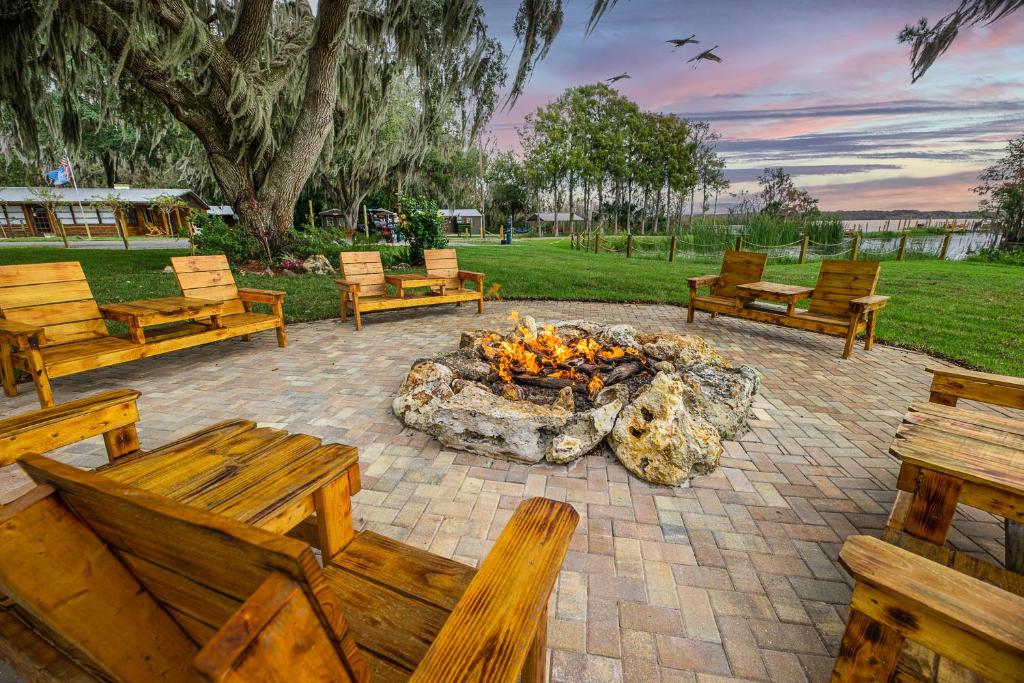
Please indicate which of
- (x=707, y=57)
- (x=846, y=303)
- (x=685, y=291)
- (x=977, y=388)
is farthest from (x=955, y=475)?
(x=685, y=291)

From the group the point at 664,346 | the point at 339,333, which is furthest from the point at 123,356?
the point at 664,346

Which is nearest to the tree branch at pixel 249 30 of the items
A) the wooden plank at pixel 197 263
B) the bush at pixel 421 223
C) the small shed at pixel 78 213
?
the bush at pixel 421 223

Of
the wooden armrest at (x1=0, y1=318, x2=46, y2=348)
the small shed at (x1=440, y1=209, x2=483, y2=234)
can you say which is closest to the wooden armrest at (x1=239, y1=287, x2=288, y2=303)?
the wooden armrest at (x1=0, y1=318, x2=46, y2=348)

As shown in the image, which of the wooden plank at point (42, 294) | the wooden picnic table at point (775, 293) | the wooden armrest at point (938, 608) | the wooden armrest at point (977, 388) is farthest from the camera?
the wooden picnic table at point (775, 293)

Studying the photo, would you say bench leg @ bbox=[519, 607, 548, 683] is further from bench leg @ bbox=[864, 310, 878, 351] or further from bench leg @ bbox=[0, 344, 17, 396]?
bench leg @ bbox=[864, 310, 878, 351]

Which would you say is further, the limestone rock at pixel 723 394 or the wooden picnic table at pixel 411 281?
the wooden picnic table at pixel 411 281

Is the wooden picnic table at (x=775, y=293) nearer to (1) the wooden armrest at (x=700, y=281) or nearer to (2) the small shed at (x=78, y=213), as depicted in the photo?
(1) the wooden armrest at (x=700, y=281)

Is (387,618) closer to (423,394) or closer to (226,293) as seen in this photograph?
(423,394)

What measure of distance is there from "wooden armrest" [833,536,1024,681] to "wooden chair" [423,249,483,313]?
6.16m

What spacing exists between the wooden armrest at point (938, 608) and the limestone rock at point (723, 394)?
2.16 meters

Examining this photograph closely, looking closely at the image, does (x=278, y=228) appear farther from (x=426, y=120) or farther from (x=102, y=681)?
(x=102, y=681)

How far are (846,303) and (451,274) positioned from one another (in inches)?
225

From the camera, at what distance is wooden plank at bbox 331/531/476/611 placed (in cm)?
127

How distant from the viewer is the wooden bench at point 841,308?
16.1 ft
